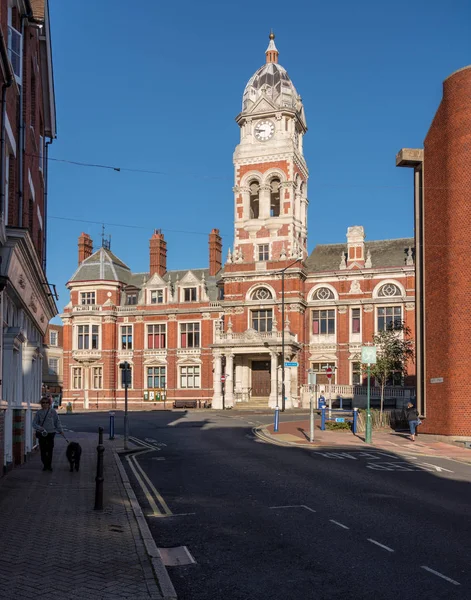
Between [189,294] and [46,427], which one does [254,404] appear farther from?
[46,427]

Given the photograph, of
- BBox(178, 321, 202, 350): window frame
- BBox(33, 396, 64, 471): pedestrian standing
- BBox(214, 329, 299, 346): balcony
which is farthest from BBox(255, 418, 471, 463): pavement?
BBox(178, 321, 202, 350): window frame

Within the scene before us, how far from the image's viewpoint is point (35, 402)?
24.5 m

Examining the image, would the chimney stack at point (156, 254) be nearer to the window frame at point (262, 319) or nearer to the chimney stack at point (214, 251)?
the chimney stack at point (214, 251)

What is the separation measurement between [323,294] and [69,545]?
54482 mm

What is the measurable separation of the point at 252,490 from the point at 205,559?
5666 millimetres

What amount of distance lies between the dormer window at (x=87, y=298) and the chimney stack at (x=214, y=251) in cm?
1192

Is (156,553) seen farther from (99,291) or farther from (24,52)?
(99,291)

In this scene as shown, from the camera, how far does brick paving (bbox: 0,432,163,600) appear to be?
7113 mm

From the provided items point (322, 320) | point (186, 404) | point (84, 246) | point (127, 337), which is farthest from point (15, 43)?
point (84, 246)

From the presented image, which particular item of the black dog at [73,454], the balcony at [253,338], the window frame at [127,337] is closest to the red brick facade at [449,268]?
the black dog at [73,454]

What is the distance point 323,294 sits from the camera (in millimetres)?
62469

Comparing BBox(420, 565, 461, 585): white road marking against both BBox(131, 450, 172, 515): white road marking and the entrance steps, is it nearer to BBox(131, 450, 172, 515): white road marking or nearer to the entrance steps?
BBox(131, 450, 172, 515): white road marking

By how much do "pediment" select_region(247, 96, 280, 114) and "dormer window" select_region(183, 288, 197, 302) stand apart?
1757cm

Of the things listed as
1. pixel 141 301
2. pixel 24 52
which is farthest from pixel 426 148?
pixel 141 301
